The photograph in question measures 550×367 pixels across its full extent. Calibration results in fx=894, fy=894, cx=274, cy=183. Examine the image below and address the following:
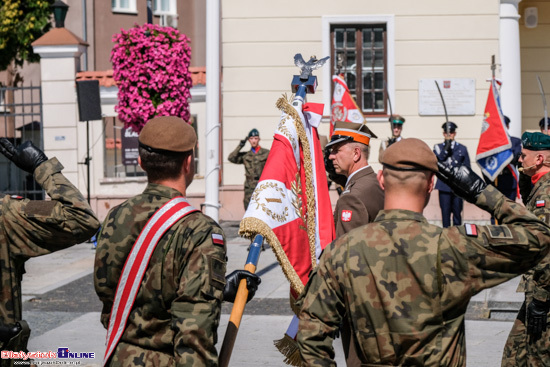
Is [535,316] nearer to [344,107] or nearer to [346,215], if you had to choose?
[346,215]

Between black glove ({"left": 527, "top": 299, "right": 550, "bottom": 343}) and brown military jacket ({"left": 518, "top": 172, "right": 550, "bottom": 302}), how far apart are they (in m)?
0.04

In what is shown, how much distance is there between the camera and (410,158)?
11.4ft

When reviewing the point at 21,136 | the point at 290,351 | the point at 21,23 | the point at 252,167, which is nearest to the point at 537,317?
the point at 290,351

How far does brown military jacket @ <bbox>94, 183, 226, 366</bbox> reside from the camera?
3.39 m

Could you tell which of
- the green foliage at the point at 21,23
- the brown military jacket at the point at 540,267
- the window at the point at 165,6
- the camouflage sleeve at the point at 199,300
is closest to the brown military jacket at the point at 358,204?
the brown military jacket at the point at 540,267

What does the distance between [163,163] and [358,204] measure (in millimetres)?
1805

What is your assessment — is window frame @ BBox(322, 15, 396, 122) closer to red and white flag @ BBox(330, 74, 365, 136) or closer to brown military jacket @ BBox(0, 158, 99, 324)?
red and white flag @ BBox(330, 74, 365, 136)

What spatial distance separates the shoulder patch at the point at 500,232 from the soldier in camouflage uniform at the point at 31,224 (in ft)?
6.08

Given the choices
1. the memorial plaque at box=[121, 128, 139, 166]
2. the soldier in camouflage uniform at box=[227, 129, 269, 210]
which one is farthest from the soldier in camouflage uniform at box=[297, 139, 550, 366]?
the memorial plaque at box=[121, 128, 139, 166]

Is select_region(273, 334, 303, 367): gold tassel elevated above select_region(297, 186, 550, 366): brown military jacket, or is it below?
below

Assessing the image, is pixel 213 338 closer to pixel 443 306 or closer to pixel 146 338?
pixel 146 338

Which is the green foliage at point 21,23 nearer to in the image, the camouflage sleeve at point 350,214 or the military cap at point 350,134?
the military cap at point 350,134

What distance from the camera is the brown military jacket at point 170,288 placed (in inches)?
133

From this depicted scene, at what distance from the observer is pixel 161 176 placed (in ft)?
12.3
